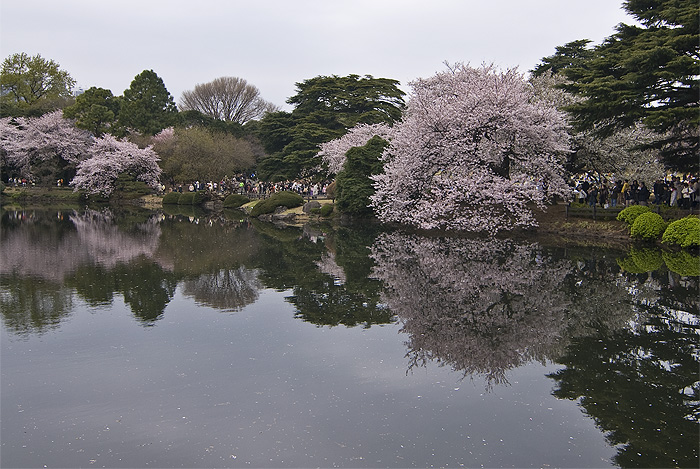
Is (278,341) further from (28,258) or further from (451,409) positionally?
(28,258)

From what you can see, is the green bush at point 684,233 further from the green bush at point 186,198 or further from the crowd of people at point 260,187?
the green bush at point 186,198

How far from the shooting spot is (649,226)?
22344mm

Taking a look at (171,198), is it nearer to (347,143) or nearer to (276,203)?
(276,203)

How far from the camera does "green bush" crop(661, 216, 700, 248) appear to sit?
67.5ft

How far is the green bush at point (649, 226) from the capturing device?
2231 centimetres

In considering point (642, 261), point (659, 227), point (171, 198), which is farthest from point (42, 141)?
point (642, 261)

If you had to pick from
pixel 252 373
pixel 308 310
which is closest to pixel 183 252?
pixel 308 310

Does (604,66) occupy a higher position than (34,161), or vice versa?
(604,66)

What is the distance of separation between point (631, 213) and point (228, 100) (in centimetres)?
6434

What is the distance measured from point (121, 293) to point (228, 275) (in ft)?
11.4

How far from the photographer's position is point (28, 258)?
64.1ft

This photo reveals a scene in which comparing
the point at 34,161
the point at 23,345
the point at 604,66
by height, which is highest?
the point at 604,66

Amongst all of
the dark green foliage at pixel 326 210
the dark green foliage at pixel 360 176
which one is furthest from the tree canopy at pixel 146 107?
the dark green foliage at pixel 360 176

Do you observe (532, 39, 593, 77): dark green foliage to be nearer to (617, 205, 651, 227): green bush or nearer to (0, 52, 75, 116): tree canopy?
(617, 205, 651, 227): green bush
